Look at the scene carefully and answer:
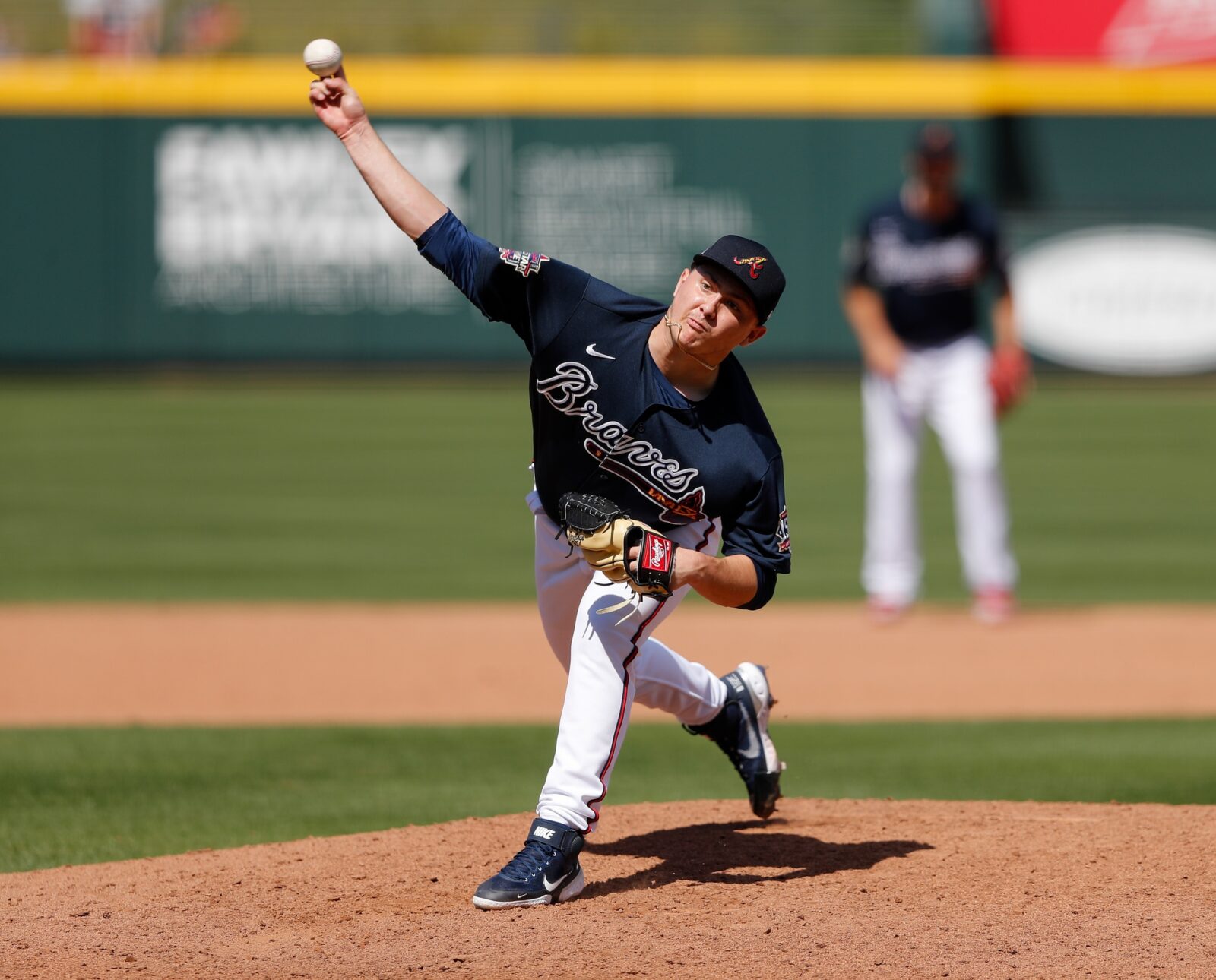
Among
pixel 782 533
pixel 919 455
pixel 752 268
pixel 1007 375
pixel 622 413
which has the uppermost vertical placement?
pixel 752 268

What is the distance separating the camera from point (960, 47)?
2256 cm

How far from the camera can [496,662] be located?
832 cm

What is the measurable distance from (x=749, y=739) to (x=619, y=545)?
4.41 feet

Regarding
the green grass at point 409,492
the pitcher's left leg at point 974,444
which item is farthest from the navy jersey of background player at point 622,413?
the green grass at point 409,492

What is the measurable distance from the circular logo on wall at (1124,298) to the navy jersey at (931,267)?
1290 centimetres

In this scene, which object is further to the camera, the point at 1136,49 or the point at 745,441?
the point at 1136,49

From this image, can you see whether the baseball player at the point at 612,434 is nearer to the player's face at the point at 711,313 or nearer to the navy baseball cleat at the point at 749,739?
the player's face at the point at 711,313

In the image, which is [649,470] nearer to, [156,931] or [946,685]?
[156,931]

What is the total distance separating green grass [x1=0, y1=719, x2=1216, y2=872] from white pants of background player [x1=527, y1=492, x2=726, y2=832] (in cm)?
138

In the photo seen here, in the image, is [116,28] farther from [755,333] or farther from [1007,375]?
[755,333]

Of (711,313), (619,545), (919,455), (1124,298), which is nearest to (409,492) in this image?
(919,455)

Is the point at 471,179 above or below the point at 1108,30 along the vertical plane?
below

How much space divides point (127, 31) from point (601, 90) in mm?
6313

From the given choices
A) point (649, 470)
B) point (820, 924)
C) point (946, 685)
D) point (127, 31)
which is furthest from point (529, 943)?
point (127, 31)
